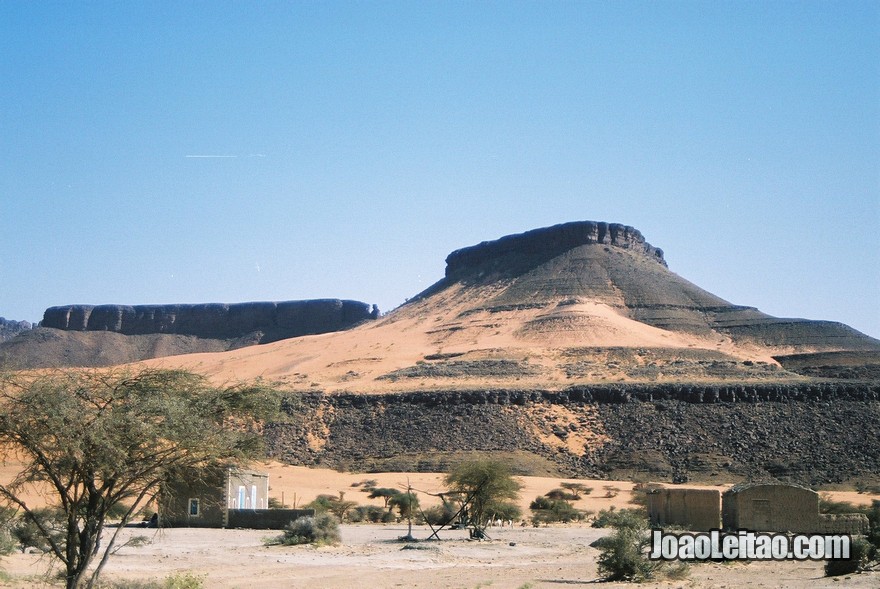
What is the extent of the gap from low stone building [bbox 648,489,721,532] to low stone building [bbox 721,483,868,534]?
1.85 meters

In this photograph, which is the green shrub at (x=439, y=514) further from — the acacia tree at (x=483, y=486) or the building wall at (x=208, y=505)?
the building wall at (x=208, y=505)

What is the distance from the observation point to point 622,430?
77.7m

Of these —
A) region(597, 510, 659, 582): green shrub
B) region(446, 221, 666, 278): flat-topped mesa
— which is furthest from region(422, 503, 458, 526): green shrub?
region(446, 221, 666, 278): flat-topped mesa

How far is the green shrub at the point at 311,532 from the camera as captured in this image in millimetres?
34125

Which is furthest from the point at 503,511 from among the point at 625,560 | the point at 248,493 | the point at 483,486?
the point at 625,560

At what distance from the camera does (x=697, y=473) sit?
6800 cm

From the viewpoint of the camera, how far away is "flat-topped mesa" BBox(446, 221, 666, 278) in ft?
455

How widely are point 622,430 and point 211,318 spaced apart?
109 m

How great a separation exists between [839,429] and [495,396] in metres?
26.1

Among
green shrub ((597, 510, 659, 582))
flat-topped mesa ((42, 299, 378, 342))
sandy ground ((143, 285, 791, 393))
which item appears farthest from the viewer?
flat-topped mesa ((42, 299, 378, 342))

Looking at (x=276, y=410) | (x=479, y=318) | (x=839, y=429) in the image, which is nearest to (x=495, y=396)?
(x=839, y=429)

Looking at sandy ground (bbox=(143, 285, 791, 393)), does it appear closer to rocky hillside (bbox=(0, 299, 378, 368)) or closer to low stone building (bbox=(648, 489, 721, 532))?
rocky hillside (bbox=(0, 299, 378, 368))

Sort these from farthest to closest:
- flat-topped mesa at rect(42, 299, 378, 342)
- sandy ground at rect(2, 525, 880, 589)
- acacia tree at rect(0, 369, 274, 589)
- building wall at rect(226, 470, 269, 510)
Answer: flat-topped mesa at rect(42, 299, 378, 342) < building wall at rect(226, 470, 269, 510) < sandy ground at rect(2, 525, 880, 589) < acacia tree at rect(0, 369, 274, 589)

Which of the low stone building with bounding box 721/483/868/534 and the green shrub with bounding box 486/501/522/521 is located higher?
the low stone building with bounding box 721/483/868/534
